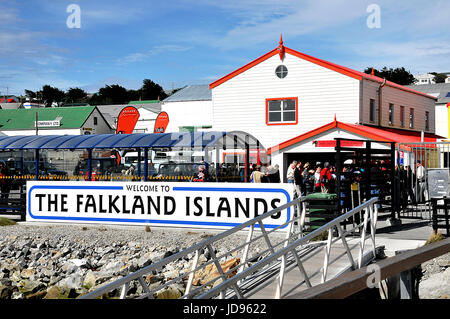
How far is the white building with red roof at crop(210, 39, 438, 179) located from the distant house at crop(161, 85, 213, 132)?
23.6 m

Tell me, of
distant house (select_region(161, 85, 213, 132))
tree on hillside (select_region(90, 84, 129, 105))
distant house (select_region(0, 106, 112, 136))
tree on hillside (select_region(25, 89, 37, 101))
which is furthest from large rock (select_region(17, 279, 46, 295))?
tree on hillside (select_region(25, 89, 37, 101))

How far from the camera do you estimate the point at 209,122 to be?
57625mm

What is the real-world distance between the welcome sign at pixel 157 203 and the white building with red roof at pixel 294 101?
12.8 metres

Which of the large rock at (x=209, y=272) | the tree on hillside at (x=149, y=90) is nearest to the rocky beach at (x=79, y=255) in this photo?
the large rock at (x=209, y=272)

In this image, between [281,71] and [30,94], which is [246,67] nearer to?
[281,71]

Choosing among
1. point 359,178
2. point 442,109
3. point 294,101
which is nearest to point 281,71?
point 294,101

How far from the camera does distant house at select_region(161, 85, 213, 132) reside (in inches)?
2290

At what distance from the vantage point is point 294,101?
32.3 metres

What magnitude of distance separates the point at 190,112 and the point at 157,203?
138 ft

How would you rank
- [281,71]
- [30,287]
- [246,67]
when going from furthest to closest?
[246,67] < [281,71] < [30,287]

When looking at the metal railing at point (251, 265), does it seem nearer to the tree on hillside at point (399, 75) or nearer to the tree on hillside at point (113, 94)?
the tree on hillside at point (399, 75)

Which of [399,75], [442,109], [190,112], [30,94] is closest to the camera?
[442,109]

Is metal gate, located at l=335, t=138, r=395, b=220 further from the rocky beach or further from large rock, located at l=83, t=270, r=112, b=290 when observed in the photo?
large rock, located at l=83, t=270, r=112, b=290
